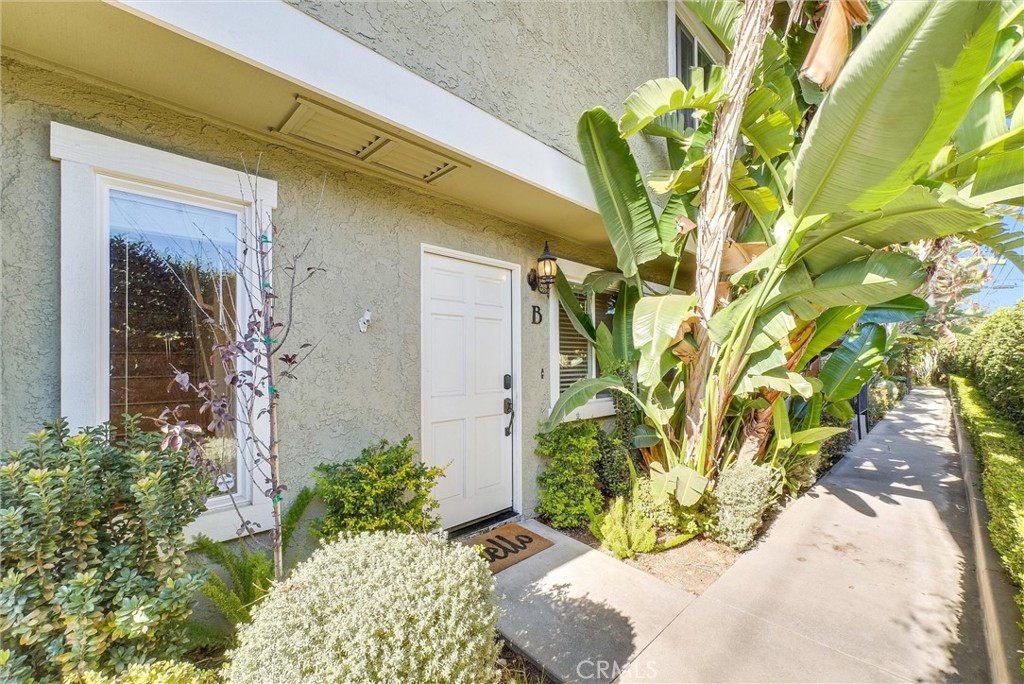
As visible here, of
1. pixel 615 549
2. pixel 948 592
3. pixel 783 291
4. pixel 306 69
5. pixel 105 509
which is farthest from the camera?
pixel 615 549

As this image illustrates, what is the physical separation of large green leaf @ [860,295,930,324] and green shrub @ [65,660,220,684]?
6555mm

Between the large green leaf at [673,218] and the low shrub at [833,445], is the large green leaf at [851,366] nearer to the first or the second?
the low shrub at [833,445]

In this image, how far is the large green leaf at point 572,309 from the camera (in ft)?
17.4

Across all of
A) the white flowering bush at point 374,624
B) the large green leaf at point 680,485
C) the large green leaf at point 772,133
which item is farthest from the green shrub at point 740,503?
the large green leaf at point 772,133

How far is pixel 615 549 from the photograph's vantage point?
13.9 ft

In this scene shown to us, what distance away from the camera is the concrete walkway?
9.27 feet

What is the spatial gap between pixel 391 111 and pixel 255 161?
1.14 meters

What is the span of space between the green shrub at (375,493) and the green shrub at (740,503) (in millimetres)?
3179

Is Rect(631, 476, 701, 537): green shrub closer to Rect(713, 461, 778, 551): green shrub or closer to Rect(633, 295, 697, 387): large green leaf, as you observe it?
Rect(713, 461, 778, 551): green shrub

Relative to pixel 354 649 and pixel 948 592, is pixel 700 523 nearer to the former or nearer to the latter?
pixel 948 592

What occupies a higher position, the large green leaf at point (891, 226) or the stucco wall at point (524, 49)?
the stucco wall at point (524, 49)

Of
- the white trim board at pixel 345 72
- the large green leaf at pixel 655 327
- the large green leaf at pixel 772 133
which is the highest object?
the large green leaf at pixel 772 133

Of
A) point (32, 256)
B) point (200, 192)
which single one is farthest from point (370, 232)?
point (32, 256)

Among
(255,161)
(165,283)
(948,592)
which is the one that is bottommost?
(948,592)
